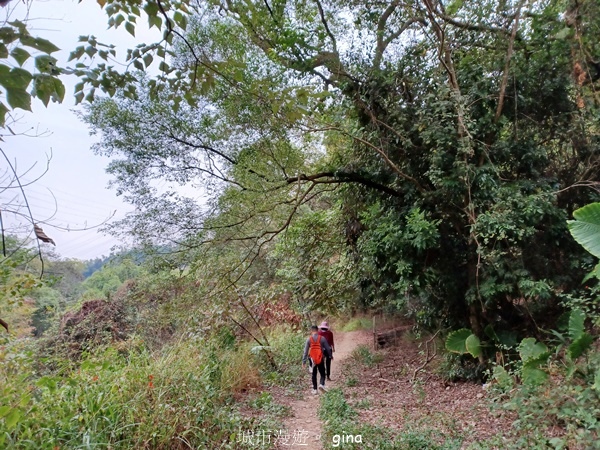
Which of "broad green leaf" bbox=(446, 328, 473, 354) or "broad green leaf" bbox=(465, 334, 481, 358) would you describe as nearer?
"broad green leaf" bbox=(465, 334, 481, 358)

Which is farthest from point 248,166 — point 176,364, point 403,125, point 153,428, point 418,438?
point 418,438

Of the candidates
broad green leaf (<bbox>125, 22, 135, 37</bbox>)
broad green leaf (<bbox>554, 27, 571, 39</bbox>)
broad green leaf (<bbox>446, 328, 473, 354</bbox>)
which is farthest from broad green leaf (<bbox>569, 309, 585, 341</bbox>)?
broad green leaf (<bbox>125, 22, 135, 37</bbox>)

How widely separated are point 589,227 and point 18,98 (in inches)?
184

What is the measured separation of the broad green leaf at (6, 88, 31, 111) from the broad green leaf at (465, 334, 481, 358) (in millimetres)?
6445

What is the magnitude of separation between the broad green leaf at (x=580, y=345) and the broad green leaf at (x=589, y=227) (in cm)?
97

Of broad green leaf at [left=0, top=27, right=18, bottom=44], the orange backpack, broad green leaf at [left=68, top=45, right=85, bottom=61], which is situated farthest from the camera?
the orange backpack

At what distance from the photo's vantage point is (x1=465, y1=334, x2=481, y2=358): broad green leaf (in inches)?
232

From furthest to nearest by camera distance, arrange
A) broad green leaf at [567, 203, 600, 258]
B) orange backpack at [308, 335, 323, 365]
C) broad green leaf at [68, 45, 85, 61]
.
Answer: orange backpack at [308, 335, 323, 365] → broad green leaf at [567, 203, 600, 258] → broad green leaf at [68, 45, 85, 61]

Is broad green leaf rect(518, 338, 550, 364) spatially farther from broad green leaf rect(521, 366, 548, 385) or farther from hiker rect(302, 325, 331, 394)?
hiker rect(302, 325, 331, 394)

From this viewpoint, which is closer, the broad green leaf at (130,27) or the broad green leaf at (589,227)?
the broad green leaf at (130,27)

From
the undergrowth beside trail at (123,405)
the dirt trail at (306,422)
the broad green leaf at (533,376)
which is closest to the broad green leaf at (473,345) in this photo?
the broad green leaf at (533,376)

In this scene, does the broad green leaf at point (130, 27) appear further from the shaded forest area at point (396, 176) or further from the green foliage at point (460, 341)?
the green foliage at point (460, 341)

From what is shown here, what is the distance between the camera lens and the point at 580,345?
400 cm

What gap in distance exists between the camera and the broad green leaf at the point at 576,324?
4.16 meters
